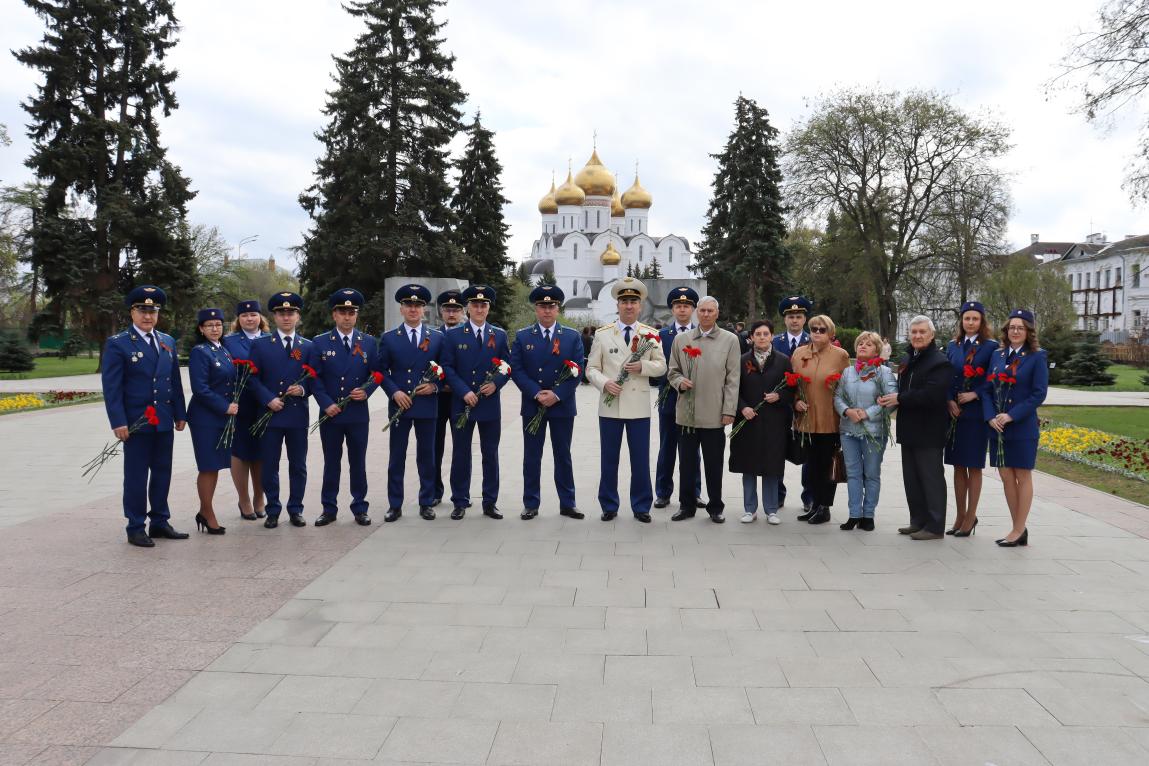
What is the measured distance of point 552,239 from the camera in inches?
3337

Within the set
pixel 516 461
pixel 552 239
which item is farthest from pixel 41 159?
pixel 552 239

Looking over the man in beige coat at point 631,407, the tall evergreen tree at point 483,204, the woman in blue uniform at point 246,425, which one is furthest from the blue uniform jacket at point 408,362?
the tall evergreen tree at point 483,204

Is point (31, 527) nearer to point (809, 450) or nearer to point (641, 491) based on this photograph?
point (641, 491)

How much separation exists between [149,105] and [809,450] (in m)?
32.7

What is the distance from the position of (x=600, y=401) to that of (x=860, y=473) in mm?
2331

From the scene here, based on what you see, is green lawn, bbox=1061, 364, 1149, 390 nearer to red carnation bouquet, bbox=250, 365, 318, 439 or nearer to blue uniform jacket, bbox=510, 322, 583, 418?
blue uniform jacket, bbox=510, 322, 583, 418

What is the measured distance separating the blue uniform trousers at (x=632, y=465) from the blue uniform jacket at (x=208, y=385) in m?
3.21

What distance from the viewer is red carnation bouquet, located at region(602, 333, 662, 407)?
24.6 feet

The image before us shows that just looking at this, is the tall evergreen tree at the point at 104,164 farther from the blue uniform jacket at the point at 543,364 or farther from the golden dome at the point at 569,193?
the golden dome at the point at 569,193

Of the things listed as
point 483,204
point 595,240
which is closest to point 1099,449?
point 483,204

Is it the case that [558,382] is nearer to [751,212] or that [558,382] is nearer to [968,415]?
[968,415]

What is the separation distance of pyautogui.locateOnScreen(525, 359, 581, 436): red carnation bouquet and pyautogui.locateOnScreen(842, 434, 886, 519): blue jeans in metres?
2.43

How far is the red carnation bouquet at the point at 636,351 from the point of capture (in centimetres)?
751

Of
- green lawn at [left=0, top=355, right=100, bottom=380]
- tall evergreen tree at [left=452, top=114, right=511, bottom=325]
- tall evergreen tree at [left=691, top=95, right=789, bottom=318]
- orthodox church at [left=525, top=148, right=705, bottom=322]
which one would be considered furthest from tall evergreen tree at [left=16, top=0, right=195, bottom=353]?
orthodox church at [left=525, top=148, right=705, bottom=322]
